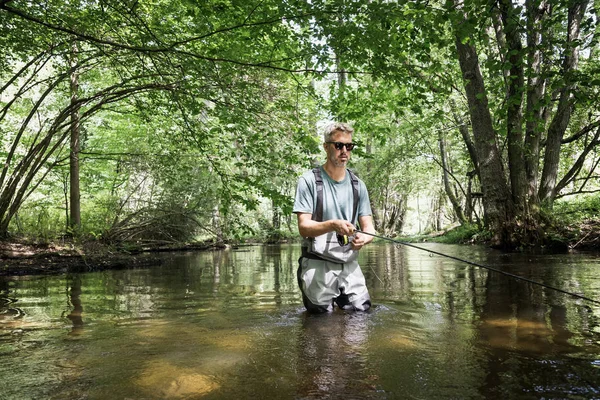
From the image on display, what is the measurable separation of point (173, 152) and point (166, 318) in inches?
280

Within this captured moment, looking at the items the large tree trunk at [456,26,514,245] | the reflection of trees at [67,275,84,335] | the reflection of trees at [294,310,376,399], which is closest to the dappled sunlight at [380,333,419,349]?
the reflection of trees at [294,310,376,399]

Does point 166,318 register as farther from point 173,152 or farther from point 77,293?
point 173,152

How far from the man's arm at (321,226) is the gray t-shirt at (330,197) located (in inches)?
3.2

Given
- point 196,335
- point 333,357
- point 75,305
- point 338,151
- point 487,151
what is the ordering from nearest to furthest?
point 333,357
point 196,335
point 338,151
point 75,305
point 487,151

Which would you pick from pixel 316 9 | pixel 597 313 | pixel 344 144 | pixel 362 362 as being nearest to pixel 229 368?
pixel 362 362

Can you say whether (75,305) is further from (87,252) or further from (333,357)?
(87,252)

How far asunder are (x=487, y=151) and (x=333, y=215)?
8.74m

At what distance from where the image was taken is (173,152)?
10.6 m

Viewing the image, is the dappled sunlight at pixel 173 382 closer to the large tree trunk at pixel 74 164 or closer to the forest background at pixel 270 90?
the forest background at pixel 270 90

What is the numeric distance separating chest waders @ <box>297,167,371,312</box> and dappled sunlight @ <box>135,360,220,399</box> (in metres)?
1.69

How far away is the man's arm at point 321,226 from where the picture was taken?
3.52 meters

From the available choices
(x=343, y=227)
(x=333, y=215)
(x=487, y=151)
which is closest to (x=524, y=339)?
(x=343, y=227)

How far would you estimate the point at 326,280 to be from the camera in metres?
3.97

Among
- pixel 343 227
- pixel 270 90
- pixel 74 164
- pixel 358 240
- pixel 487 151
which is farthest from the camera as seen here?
pixel 74 164
